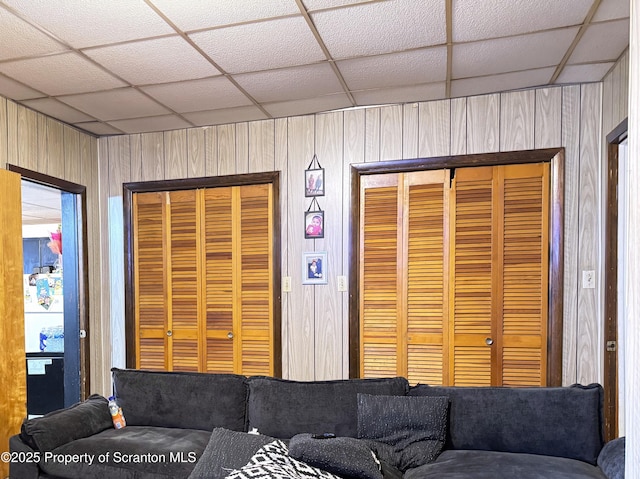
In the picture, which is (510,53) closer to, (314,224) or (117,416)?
(314,224)

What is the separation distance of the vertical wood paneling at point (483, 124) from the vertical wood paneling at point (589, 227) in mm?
534

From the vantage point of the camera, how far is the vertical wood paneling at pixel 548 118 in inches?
117

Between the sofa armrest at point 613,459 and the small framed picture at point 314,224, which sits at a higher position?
the small framed picture at point 314,224

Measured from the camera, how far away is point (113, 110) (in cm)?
326

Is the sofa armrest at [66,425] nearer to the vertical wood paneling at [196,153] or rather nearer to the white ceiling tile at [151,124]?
the vertical wood paneling at [196,153]

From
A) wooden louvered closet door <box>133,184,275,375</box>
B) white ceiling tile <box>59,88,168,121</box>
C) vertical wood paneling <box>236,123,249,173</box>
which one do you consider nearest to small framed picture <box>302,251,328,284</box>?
wooden louvered closet door <box>133,184,275,375</box>

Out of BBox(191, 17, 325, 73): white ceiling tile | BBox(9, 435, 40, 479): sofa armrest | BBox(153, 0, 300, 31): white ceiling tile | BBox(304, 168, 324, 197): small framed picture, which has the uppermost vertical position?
BBox(153, 0, 300, 31): white ceiling tile

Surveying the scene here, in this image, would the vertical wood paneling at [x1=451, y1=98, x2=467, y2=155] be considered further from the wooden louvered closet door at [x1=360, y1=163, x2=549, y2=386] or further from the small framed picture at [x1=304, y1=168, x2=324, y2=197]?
the small framed picture at [x1=304, y1=168, x2=324, y2=197]

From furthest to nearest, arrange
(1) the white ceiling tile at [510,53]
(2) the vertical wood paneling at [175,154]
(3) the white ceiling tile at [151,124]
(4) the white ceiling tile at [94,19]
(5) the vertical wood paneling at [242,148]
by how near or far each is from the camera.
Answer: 1. (2) the vertical wood paneling at [175,154]
2. (5) the vertical wood paneling at [242,148]
3. (3) the white ceiling tile at [151,124]
4. (1) the white ceiling tile at [510,53]
5. (4) the white ceiling tile at [94,19]

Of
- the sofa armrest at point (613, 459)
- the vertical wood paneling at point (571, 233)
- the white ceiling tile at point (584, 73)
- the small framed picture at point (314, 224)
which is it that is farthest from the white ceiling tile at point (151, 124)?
the sofa armrest at point (613, 459)

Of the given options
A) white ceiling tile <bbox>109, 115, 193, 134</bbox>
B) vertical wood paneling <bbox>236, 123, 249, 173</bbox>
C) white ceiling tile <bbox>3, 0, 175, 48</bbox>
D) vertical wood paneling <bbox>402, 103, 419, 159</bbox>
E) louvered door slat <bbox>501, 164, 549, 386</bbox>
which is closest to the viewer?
white ceiling tile <bbox>3, 0, 175, 48</bbox>

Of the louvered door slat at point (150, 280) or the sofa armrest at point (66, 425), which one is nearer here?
the sofa armrest at point (66, 425)

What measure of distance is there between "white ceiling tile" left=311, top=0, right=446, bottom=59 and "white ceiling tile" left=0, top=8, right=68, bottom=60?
1.37m

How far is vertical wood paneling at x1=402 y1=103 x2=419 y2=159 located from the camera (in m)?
A: 3.23
